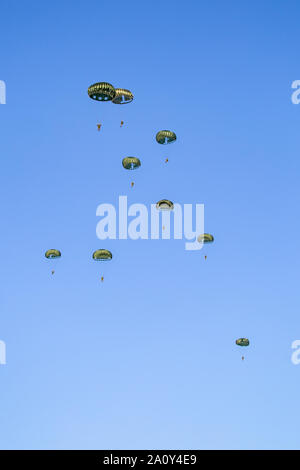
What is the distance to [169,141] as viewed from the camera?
60.7 meters

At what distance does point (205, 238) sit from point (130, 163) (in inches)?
507

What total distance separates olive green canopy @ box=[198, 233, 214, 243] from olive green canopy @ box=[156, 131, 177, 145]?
12195 mm

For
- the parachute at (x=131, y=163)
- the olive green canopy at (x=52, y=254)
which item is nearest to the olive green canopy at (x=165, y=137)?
the parachute at (x=131, y=163)

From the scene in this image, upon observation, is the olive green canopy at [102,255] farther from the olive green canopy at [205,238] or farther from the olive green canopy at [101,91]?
the olive green canopy at [101,91]

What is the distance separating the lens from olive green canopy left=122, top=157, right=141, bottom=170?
6109 centimetres

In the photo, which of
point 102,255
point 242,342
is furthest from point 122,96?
point 242,342

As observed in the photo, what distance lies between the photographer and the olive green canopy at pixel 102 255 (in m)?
61.8

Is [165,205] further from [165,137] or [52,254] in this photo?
[52,254]

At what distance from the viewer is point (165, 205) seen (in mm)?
61250

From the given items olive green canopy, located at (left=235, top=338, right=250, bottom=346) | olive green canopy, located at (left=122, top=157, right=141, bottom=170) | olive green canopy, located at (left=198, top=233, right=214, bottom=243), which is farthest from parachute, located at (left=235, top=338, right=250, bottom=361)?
olive green canopy, located at (left=122, top=157, right=141, bottom=170)

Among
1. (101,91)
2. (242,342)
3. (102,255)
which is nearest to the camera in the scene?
(101,91)

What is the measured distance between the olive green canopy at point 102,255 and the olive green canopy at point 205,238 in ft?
36.1
